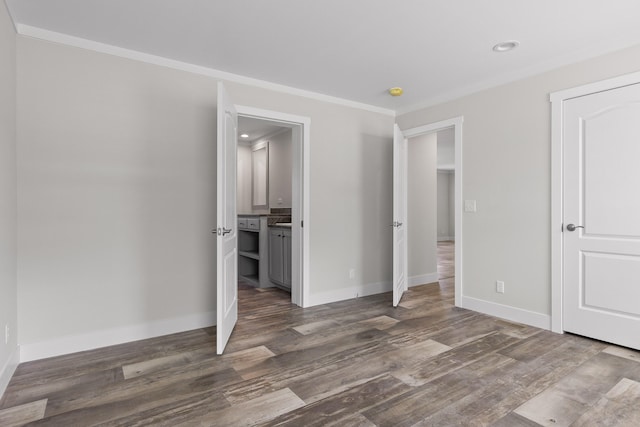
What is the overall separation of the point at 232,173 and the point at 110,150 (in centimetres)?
95

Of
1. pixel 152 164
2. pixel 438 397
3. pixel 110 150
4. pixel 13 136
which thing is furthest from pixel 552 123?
pixel 13 136

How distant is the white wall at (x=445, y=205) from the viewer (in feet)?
40.6

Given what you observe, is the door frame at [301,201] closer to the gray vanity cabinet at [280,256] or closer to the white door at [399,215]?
the gray vanity cabinet at [280,256]

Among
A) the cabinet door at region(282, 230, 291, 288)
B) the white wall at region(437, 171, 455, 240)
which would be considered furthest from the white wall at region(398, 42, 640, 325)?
the white wall at region(437, 171, 455, 240)

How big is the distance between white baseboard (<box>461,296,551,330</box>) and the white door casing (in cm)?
72

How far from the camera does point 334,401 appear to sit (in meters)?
2.01

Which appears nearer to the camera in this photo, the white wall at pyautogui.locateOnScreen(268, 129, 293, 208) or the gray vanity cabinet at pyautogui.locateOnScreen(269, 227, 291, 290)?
the gray vanity cabinet at pyautogui.locateOnScreen(269, 227, 291, 290)

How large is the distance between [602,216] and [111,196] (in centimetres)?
386

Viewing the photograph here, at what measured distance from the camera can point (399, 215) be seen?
4.15 meters

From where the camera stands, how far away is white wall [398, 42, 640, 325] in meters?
3.18

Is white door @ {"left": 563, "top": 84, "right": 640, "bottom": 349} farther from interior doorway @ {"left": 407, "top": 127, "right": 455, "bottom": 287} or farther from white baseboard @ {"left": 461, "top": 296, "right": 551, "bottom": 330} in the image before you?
interior doorway @ {"left": 407, "top": 127, "right": 455, "bottom": 287}

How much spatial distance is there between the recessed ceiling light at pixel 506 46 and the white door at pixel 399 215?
133 centimetres

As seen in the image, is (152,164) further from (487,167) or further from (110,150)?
(487,167)

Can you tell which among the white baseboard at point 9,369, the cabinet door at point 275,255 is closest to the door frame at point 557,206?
the cabinet door at point 275,255
